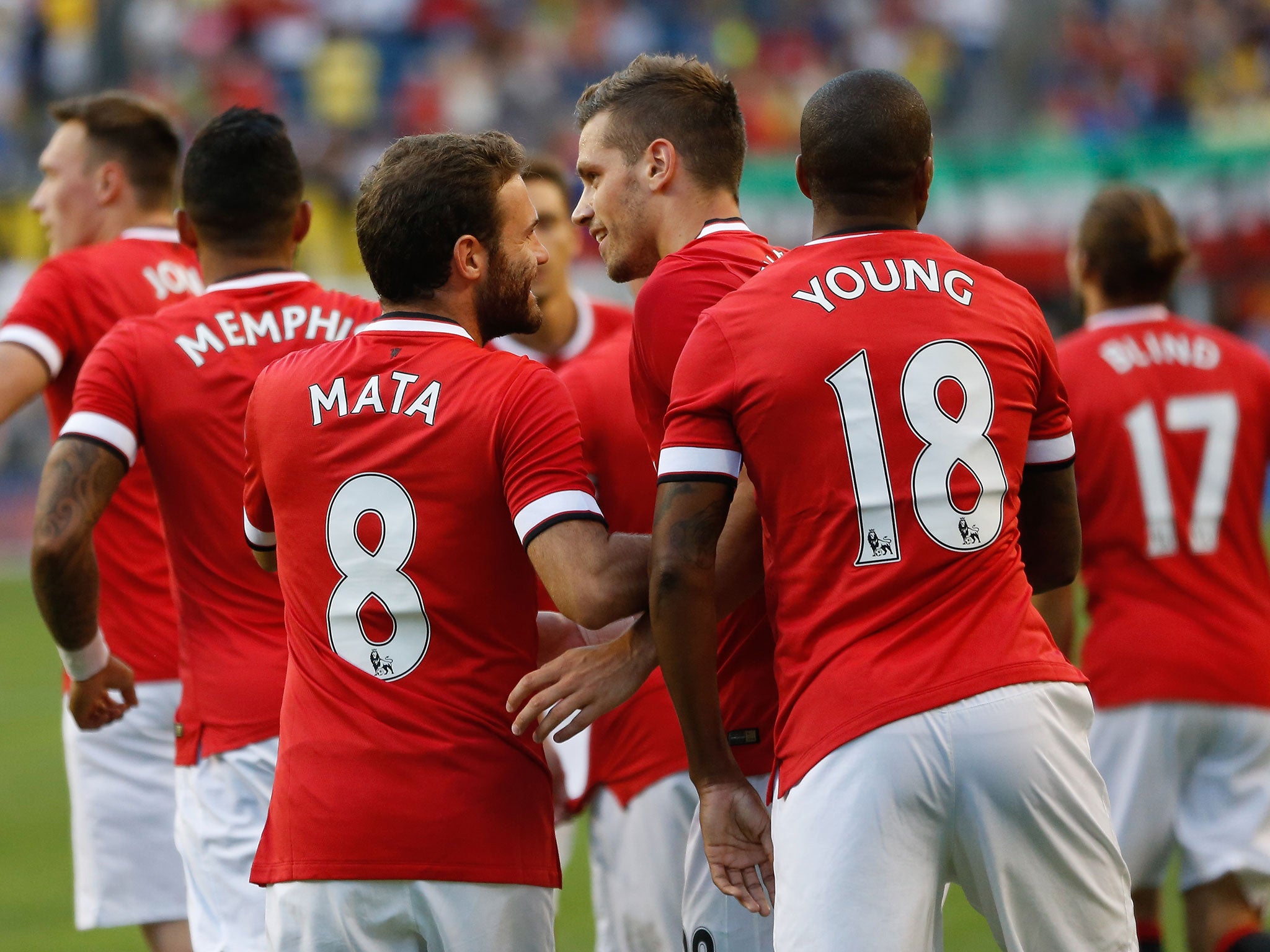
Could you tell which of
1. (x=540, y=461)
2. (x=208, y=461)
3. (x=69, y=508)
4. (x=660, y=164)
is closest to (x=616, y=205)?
(x=660, y=164)

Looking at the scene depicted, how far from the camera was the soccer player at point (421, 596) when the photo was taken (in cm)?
304

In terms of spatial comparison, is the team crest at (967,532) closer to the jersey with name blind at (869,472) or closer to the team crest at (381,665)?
the jersey with name blind at (869,472)

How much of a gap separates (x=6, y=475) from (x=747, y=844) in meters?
14.6

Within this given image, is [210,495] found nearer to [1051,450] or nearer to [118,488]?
[118,488]

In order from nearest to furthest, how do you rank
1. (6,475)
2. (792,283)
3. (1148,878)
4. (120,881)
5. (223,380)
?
1. (792,283)
2. (223,380)
3. (120,881)
4. (1148,878)
5. (6,475)

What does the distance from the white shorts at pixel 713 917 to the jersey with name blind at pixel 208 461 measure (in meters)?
1.16

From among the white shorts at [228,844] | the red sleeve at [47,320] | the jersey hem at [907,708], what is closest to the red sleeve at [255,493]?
the white shorts at [228,844]

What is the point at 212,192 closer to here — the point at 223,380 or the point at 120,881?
the point at 223,380

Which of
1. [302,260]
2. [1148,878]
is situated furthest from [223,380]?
[302,260]

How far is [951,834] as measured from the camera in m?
2.92

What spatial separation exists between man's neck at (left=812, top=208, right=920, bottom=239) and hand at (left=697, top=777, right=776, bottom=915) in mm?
1072

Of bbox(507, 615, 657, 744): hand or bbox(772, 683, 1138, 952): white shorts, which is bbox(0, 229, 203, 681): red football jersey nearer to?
bbox(507, 615, 657, 744): hand

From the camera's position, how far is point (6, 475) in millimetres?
16172

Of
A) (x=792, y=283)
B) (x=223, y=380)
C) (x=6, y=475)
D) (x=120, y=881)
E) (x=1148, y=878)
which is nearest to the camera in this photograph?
(x=792, y=283)
